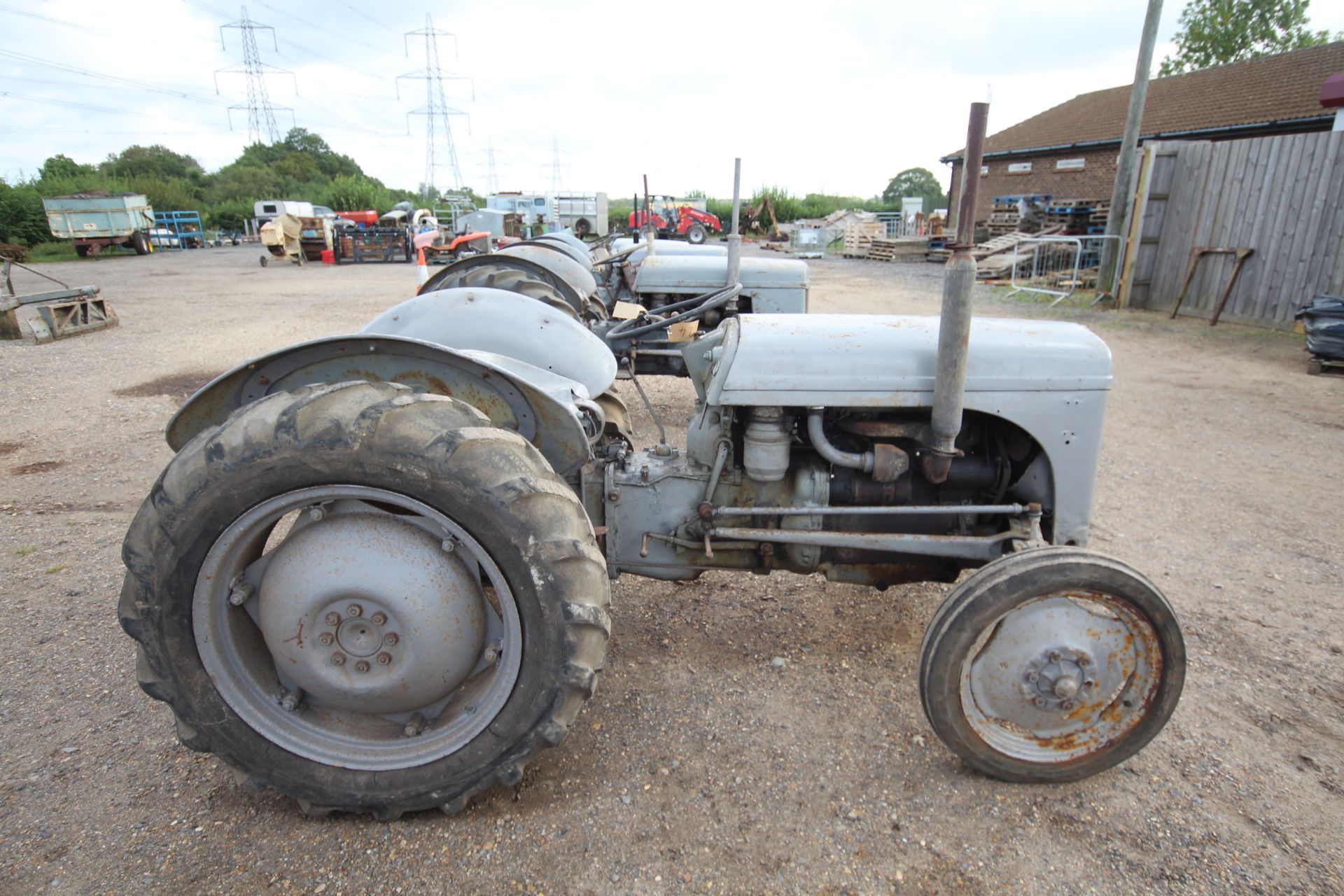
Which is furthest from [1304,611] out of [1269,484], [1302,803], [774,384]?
[774,384]

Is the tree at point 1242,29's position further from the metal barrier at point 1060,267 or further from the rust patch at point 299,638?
the rust patch at point 299,638

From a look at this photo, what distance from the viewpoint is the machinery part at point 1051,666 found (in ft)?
6.44

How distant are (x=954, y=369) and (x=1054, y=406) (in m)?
0.46

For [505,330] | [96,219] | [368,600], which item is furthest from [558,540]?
[96,219]

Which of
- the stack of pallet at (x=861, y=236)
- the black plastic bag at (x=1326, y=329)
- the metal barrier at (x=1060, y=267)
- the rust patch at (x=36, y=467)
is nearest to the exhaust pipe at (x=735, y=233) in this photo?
the rust patch at (x=36, y=467)

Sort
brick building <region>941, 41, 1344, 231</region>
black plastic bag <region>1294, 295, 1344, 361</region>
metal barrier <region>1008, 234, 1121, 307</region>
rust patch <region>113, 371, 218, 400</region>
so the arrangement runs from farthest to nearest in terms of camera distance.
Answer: brick building <region>941, 41, 1344, 231</region> < metal barrier <region>1008, 234, 1121, 307</region> < black plastic bag <region>1294, 295, 1344, 361</region> < rust patch <region>113, 371, 218, 400</region>

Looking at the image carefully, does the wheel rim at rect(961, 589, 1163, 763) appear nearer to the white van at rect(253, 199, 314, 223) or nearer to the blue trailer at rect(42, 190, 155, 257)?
the blue trailer at rect(42, 190, 155, 257)

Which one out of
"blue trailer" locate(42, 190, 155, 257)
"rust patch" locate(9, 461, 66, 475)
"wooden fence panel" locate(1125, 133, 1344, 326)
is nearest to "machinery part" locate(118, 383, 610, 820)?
"rust patch" locate(9, 461, 66, 475)

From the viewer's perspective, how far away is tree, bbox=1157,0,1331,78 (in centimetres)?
3062

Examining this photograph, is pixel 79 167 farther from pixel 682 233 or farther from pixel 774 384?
pixel 774 384

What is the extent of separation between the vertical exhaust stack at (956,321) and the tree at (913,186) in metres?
56.1

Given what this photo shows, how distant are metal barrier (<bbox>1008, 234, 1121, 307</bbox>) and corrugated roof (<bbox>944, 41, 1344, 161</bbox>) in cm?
273

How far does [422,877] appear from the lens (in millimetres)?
1851

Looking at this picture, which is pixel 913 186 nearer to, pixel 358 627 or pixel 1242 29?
pixel 1242 29
